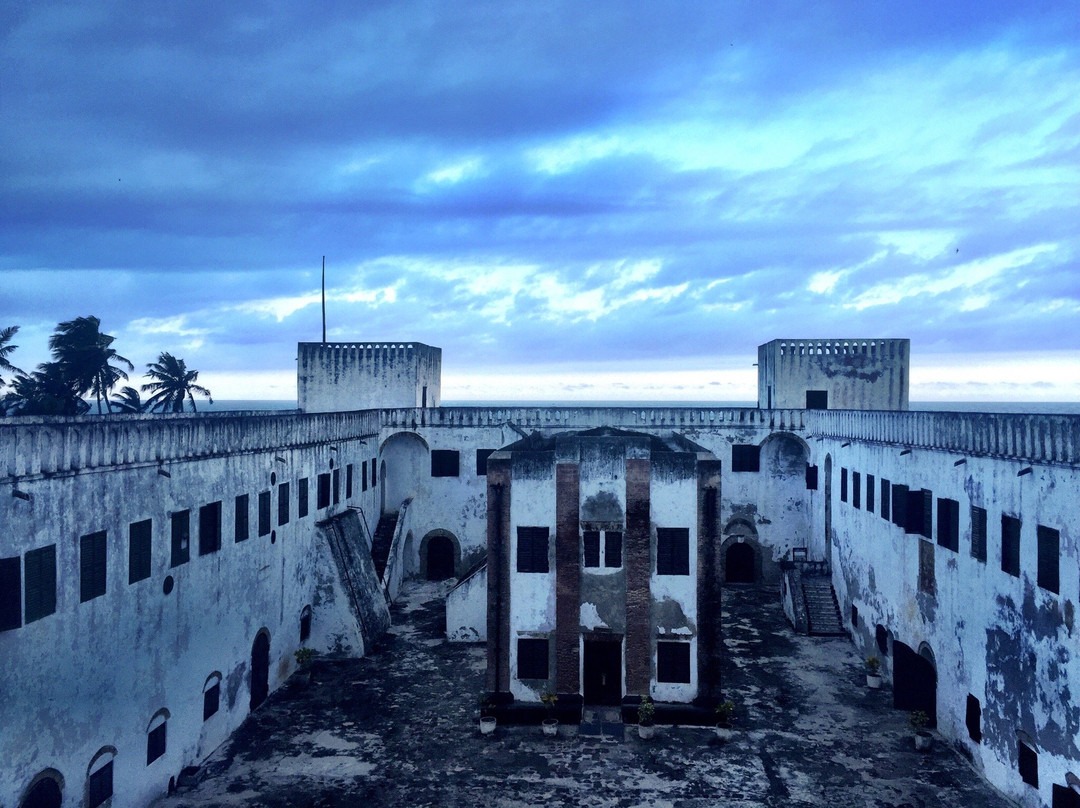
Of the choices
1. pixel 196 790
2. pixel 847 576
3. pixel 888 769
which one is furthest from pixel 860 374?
pixel 196 790

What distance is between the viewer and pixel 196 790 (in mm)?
16953

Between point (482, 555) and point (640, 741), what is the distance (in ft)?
57.5

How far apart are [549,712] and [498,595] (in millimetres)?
3374

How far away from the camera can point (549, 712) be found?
66.4 ft

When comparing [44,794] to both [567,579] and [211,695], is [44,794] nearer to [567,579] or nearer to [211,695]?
[211,695]

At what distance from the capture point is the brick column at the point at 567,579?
20578mm

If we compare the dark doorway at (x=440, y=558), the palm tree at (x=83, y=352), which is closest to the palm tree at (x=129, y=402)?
the palm tree at (x=83, y=352)

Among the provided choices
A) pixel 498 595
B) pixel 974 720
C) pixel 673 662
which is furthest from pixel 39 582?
pixel 974 720

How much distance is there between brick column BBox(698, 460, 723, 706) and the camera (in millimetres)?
20219

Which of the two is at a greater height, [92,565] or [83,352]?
[83,352]

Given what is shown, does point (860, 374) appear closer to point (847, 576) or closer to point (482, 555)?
point (847, 576)

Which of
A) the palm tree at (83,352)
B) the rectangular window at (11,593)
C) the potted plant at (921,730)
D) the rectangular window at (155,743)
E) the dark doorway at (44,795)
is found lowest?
the potted plant at (921,730)

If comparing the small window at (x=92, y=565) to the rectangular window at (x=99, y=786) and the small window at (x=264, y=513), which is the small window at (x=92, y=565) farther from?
the small window at (x=264, y=513)

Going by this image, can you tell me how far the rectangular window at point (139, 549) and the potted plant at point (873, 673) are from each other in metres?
20.1
